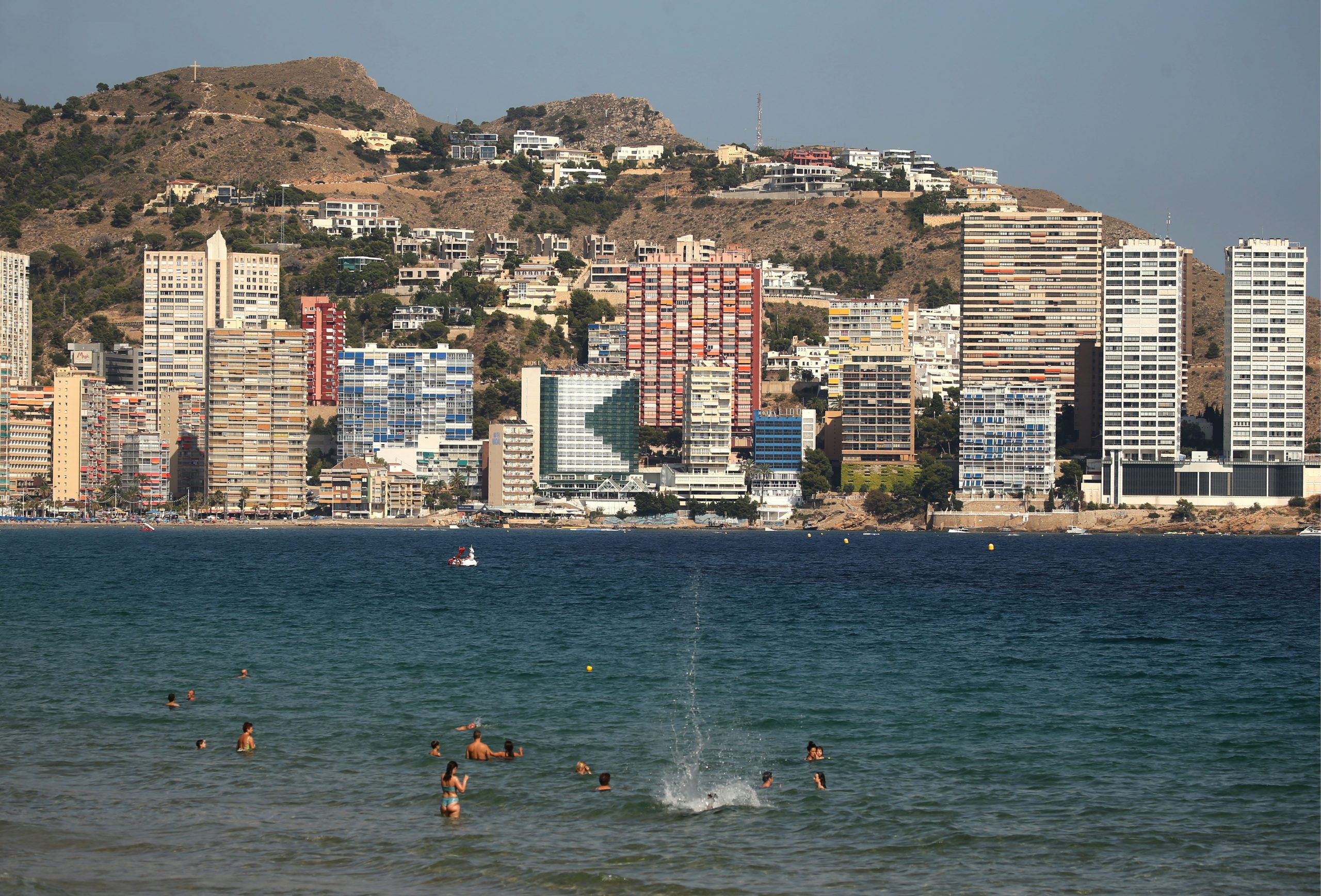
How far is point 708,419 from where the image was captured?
564 feet

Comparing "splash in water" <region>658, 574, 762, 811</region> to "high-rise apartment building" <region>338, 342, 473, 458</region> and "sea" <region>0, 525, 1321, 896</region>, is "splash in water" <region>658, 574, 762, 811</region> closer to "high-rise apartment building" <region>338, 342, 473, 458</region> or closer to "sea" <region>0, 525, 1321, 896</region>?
"sea" <region>0, 525, 1321, 896</region>

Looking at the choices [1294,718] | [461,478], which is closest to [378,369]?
[461,478]

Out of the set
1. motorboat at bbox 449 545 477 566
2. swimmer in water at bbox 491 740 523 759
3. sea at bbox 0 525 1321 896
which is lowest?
motorboat at bbox 449 545 477 566

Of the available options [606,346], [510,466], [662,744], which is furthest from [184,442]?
[662,744]

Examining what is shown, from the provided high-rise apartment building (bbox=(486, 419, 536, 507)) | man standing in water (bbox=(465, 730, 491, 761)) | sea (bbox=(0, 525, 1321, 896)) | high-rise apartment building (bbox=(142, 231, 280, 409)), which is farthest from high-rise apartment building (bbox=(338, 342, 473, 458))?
man standing in water (bbox=(465, 730, 491, 761))

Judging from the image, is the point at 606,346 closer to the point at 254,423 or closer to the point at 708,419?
the point at 708,419

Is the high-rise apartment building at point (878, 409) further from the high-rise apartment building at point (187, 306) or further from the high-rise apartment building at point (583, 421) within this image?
the high-rise apartment building at point (187, 306)

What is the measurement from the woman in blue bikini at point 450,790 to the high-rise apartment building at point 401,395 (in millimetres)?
149967

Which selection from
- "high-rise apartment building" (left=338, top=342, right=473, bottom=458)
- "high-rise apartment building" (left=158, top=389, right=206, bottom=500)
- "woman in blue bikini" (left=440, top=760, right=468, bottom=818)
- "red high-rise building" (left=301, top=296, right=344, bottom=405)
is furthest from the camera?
"red high-rise building" (left=301, top=296, right=344, bottom=405)

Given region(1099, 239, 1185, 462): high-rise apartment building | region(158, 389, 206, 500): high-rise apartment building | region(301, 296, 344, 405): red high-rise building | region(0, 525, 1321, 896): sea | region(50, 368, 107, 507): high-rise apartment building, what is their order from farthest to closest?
region(301, 296, 344, 405): red high-rise building → region(158, 389, 206, 500): high-rise apartment building → region(50, 368, 107, 507): high-rise apartment building → region(1099, 239, 1185, 462): high-rise apartment building → region(0, 525, 1321, 896): sea

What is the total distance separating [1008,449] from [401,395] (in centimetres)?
6629

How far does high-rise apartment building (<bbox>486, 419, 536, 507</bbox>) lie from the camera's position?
552 feet

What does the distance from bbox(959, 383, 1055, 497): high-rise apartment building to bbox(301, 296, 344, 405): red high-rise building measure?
75872mm

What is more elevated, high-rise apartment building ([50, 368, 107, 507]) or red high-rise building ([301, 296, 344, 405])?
red high-rise building ([301, 296, 344, 405])
